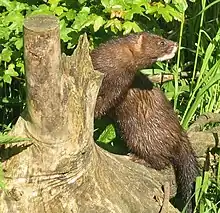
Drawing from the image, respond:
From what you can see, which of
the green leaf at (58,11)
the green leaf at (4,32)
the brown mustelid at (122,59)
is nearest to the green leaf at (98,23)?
the brown mustelid at (122,59)

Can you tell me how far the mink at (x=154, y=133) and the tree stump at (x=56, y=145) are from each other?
0.89 m

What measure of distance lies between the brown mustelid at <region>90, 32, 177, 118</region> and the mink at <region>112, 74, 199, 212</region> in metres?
0.12

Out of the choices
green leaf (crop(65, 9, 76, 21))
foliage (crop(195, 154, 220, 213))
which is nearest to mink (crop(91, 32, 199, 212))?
foliage (crop(195, 154, 220, 213))

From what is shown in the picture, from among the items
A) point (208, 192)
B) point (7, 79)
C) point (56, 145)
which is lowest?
point (208, 192)

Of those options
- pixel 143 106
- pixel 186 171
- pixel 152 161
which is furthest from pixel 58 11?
pixel 186 171

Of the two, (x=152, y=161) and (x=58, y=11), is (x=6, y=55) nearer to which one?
(x=58, y=11)

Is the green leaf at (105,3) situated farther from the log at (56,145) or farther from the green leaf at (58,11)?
the log at (56,145)

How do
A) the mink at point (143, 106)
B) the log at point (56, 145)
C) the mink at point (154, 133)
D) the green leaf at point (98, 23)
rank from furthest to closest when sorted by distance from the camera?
1. the mink at point (154, 133)
2. the mink at point (143, 106)
3. the green leaf at point (98, 23)
4. the log at point (56, 145)

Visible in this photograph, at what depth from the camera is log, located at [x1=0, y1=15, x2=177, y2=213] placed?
3.29 meters

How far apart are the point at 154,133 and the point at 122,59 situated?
488 mm

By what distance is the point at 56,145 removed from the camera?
348 cm

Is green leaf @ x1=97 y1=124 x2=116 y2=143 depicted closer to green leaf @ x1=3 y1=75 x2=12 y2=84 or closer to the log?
green leaf @ x1=3 y1=75 x2=12 y2=84

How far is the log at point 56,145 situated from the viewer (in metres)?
3.29

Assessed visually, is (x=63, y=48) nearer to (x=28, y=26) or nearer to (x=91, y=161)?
(x=91, y=161)
